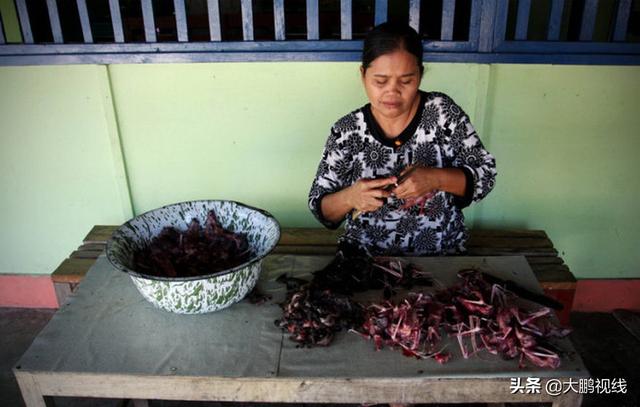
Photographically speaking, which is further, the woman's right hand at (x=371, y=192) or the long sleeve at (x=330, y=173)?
the long sleeve at (x=330, y=173)

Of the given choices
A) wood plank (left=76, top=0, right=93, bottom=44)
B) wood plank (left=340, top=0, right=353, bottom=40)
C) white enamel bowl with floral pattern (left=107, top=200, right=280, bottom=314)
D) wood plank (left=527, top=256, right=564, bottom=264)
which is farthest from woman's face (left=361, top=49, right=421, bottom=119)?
wood plank (left=76, top=0, right=93, bottom=44)

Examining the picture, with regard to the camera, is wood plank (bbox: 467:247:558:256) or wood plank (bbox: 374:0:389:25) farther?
wood plank (bbox: 467:247:558:256)

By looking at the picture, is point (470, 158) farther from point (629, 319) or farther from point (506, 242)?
point (629, 319)

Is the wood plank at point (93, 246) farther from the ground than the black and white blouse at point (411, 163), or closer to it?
closer to it

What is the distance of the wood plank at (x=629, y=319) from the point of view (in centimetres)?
328

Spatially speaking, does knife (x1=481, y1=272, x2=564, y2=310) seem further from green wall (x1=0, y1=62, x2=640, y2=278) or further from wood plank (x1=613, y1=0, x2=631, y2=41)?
wood plank (x1=613, y1=0, x2=631, y2=41)

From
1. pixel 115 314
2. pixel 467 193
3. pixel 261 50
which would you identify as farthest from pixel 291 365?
pixel 261 50

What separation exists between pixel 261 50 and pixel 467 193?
1.37m

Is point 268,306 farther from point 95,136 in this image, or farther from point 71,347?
point 95,136

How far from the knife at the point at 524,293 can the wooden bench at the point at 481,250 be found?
72 centimetres

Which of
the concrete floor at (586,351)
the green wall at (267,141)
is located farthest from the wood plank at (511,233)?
the concrete floor at (586,351)

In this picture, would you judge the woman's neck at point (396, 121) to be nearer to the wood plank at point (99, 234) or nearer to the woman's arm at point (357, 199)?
the woman's arm at point (357, 199)

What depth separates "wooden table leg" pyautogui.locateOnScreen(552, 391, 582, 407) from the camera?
5.20 ft

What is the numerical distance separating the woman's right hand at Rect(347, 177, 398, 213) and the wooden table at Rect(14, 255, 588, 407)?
0.52 m
